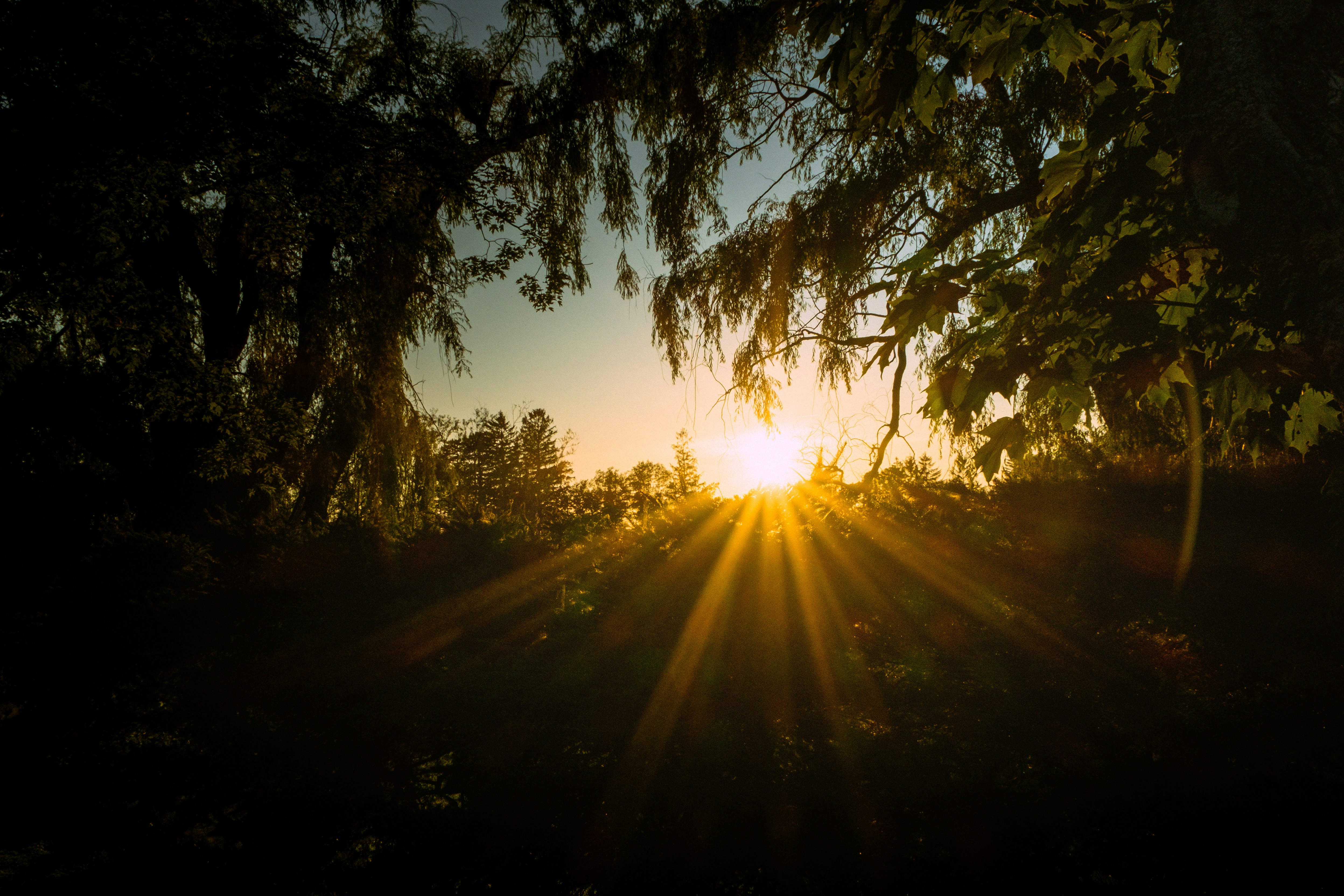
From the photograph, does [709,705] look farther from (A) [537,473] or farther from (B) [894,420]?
(A) [537,473]

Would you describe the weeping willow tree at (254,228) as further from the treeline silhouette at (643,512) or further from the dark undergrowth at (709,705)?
the dark undergrowth at (709,705)

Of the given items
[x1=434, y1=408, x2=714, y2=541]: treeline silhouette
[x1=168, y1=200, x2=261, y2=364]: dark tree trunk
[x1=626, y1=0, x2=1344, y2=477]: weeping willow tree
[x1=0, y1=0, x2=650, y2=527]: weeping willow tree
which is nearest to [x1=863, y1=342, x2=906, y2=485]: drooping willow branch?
[x1=626, y1=0, x2=1344, y2=477]: weeping willow tree

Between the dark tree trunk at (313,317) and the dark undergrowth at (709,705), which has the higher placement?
the dark tree trunk at (313,317)

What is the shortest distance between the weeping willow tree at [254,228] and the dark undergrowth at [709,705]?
1.47m

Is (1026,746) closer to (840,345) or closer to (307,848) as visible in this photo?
(840,345)

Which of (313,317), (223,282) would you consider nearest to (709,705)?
(313,317)

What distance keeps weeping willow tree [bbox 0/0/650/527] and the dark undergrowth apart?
147 centimetres

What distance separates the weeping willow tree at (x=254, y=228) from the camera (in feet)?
15.4

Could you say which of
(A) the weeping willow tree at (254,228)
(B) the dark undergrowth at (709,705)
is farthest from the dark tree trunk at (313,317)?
(B) the dark undergrowth at (709,705)

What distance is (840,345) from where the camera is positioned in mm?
5543

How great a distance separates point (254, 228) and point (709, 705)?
639 cm

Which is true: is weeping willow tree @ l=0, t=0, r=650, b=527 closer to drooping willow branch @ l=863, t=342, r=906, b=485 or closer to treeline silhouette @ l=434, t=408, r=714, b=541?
drooping willow branch @ l=863, t=342, r=906, b=485

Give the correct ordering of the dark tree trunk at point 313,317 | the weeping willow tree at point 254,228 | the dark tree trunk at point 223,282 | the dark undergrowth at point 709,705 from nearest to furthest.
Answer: the dark undergrowth at point 709,705
the weeping willow tree at point 254,228
the dark tree trunk at point 313,317
the dark tree trunk at point 223,282

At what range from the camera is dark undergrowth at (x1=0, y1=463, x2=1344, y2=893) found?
3.26 m
